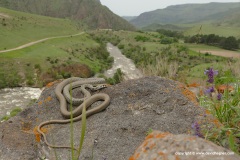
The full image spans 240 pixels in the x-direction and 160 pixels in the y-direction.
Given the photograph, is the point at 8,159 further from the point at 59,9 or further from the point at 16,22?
the point at 59,9

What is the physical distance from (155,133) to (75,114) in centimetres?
491

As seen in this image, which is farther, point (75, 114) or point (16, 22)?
point (16, 22)

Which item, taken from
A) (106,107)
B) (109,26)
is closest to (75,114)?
(106,107)

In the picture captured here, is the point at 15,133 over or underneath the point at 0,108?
over

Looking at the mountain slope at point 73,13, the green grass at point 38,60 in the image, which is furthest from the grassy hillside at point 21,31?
the mountain slope at point 73,13

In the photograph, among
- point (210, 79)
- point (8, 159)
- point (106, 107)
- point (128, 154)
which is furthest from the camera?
point (106, 107)

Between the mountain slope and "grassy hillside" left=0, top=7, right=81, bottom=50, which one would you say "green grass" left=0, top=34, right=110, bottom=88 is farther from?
the mountain slope

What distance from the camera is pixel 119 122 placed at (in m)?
7.31

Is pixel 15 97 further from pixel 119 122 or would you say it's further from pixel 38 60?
pixel 119 122

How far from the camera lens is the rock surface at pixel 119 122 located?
6.36 meters

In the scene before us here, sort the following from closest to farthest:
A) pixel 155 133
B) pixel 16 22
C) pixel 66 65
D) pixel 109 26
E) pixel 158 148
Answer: pixel 158 148 < pixel 155 133 < pixel 66 65 < pixel 16 22 < pixel 109 26

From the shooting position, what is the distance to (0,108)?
27.5m

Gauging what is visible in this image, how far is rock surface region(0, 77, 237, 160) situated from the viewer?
20.9ft

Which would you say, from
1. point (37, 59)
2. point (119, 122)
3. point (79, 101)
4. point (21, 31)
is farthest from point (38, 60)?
point (119, 122)
